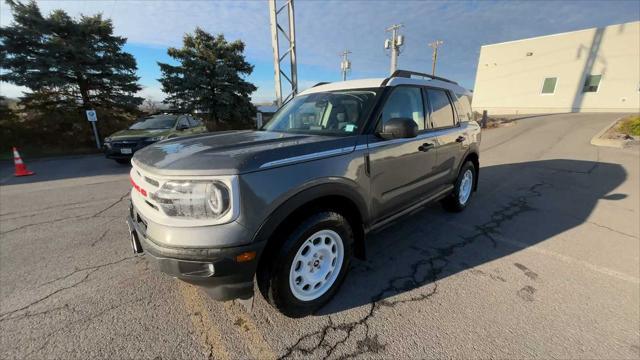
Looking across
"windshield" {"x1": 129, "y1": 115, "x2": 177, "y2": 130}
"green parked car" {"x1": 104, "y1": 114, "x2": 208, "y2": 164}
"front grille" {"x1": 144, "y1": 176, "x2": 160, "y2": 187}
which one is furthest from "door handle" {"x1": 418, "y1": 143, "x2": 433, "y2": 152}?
"windshield" {"x1": 129, "y1": 115, "x2": 177, "y2": 130}

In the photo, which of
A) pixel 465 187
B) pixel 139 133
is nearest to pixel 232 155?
pixel 465 187

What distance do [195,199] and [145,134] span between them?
8.44 meters

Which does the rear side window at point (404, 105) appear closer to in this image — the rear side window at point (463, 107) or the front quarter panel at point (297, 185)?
the front quarter panel at point (297, 185)

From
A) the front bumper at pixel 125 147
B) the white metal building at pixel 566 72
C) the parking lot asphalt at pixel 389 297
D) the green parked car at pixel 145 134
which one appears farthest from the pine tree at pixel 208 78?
the white metal building at pixel 566 72

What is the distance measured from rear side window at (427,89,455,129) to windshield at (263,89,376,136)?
1109mm

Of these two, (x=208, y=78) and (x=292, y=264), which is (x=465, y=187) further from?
(x=208, y=78)

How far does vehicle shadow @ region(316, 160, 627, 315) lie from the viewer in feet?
8.60

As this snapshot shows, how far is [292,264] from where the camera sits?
2061 mm

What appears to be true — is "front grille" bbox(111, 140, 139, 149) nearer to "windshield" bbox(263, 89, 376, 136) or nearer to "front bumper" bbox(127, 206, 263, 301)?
"windshield" bbox(263, 89, 376, 136)

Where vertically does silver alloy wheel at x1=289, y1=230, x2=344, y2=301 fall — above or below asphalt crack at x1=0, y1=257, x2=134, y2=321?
above

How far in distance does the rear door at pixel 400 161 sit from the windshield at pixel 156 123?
8.64 meters

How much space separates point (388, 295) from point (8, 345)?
291cm

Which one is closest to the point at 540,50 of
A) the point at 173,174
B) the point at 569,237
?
the point at 569,237

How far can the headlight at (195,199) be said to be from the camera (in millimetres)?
1698
